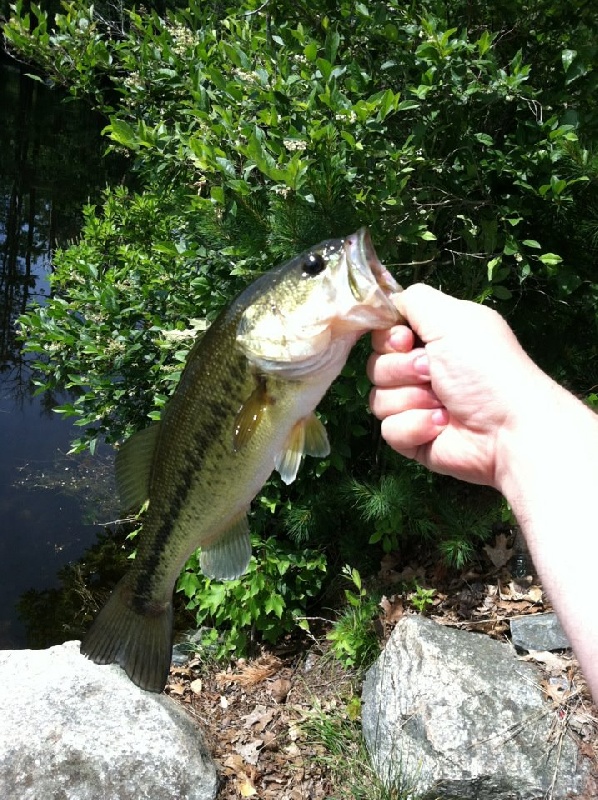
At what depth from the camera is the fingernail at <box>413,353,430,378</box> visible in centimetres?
224

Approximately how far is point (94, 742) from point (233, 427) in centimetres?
275

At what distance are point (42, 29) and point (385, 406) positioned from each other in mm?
4331

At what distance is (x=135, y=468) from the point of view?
2.36 m

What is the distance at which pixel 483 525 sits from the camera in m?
4.12

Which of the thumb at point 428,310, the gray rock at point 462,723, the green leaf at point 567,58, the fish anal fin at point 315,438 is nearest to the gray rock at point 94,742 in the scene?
the gray rock at point 462,723

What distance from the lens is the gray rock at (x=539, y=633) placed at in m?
3.78

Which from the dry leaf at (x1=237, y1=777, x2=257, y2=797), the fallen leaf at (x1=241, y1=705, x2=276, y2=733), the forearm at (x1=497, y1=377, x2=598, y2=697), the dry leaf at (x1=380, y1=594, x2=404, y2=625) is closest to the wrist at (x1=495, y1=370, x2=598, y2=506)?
the forearm at (x1=497, y1=377, x2=598, y2=697)

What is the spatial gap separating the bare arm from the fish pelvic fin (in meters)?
1.06

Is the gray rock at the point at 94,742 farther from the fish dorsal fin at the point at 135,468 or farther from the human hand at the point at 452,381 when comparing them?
the human hand at the point at 452,381

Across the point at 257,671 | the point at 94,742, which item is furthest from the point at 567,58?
the point at 94,742

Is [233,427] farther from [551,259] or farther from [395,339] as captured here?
[551,259]

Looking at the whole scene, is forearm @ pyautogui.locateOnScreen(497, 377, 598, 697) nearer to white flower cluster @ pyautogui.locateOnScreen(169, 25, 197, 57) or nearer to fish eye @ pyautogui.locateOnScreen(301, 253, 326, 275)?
fish eye @ pyautogui.locateOnScreen(301, 253, 326, 275)

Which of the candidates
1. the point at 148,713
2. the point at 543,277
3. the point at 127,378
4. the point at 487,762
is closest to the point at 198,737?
the point at 148,713

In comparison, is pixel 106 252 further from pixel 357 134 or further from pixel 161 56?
pixel 357 134
